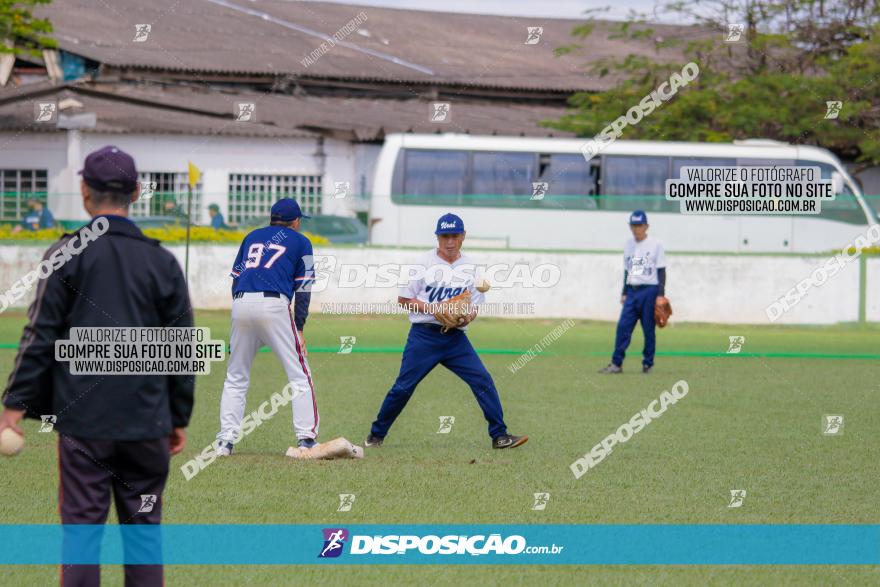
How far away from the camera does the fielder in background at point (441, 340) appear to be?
408 inches

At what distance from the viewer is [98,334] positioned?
5.19 m

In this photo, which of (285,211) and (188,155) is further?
(188,155)

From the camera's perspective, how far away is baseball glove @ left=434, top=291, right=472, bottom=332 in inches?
402

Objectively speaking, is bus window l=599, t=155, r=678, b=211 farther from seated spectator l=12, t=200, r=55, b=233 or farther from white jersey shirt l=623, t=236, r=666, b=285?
white jersey shirt l=623, t=236, r=666, b=285

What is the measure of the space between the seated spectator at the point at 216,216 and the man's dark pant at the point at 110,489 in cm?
2201

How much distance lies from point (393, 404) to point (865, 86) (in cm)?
2829

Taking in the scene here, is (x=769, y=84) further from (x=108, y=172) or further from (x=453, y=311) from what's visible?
(x=108, y=172)

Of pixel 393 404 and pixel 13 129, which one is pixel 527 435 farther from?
pixel 13 129

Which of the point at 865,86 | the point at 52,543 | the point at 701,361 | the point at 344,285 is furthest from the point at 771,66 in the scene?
the point at 52,543

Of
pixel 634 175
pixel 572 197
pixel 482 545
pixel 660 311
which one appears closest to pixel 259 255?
pixel 482 545

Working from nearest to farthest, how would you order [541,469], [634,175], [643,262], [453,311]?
[541,469] < [453,311] < [643,262] < [634,175]

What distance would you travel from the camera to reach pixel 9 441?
4.91 metres

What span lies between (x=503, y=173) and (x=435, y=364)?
1979cm

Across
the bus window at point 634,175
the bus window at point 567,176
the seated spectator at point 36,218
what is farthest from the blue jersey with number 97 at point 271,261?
the bus window at point 634,175
